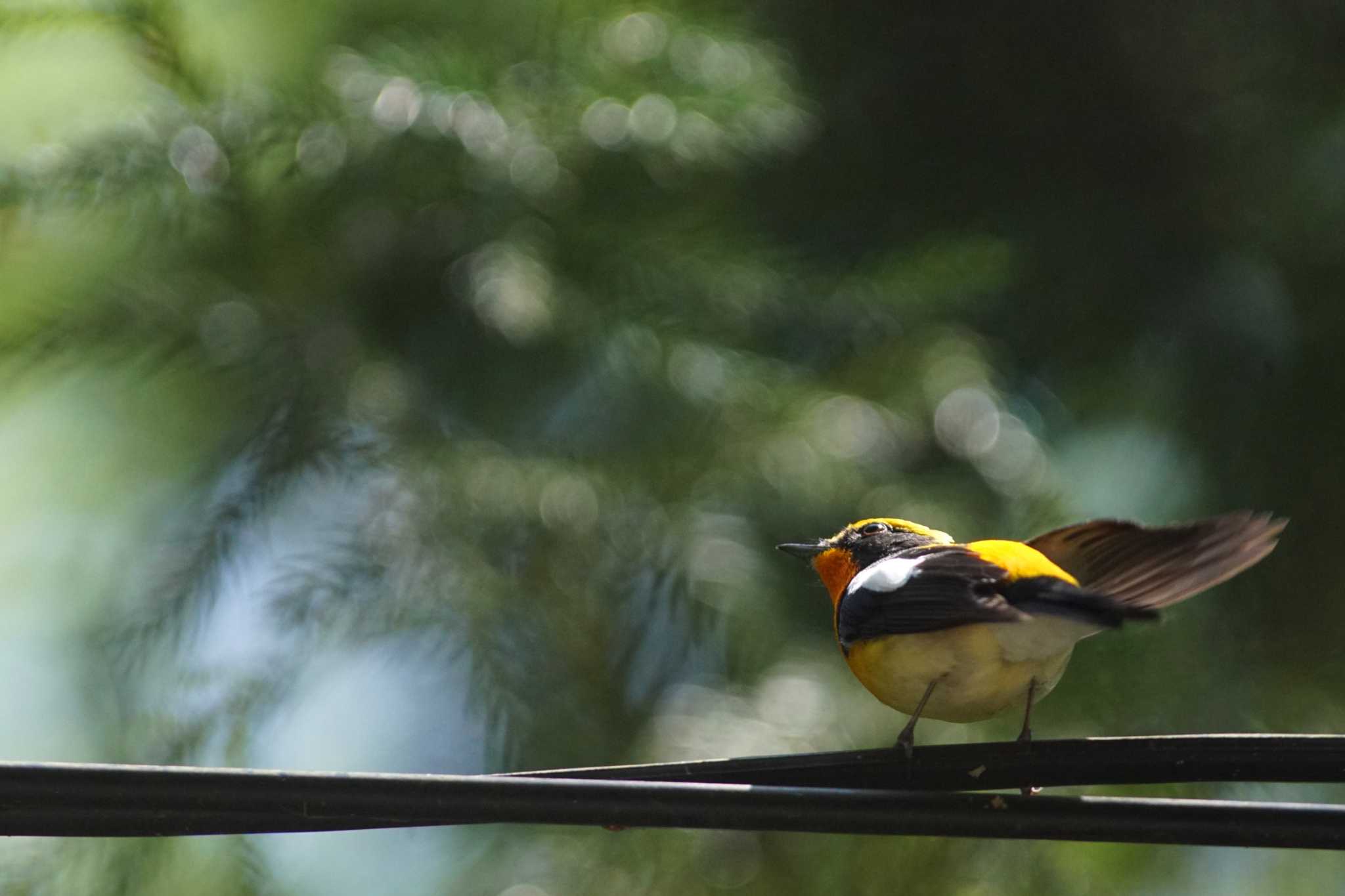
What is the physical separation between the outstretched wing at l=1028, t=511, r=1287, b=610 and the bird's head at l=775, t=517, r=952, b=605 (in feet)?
1.24

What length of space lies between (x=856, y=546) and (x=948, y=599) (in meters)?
0.55

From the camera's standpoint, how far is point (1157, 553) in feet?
4.86

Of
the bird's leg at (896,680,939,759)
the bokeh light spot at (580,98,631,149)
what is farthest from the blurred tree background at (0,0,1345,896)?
the bird's leg at (896,680,939,759)

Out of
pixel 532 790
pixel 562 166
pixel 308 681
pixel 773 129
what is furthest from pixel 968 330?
pixel 532 790

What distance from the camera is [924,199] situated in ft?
9.43

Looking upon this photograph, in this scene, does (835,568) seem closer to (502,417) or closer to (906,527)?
(906,527)

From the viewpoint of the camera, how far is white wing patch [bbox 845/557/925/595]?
1599 millimetres

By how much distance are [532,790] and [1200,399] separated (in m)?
2.09

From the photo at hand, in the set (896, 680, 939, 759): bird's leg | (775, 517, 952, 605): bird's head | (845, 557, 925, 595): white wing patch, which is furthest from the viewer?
(775, 517, 952, 605): bird's head

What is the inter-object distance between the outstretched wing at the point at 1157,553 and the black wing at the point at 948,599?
11 cm

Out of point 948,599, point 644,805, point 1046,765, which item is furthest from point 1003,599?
point 644,805

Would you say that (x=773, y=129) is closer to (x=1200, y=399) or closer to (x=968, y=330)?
(x=968, y=330)

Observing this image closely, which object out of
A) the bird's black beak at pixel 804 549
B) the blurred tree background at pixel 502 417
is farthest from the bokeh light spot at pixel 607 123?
the bird's black beak at pixel 804 549

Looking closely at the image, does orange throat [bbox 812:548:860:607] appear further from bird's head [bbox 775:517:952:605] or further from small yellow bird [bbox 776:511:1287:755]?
small yellow bird [bbox 776:511:1287:755]
